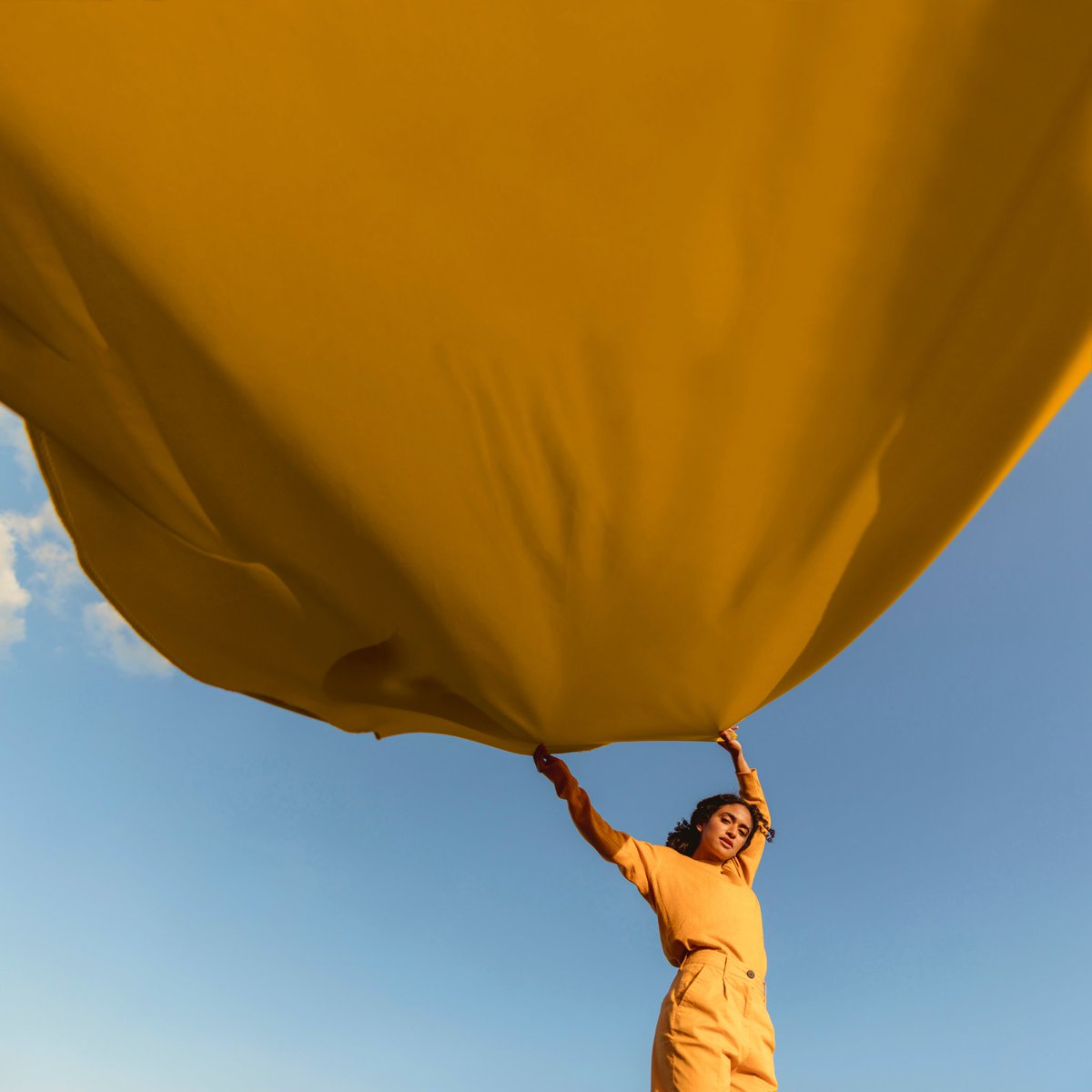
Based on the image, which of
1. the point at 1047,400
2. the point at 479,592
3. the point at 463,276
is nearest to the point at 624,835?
the point at 479,592

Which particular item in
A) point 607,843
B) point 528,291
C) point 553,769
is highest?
point 528,291

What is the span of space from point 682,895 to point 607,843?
0.25 m

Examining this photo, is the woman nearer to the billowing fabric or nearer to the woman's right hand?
the woman's right hand

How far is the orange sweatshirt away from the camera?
2488 millimetres

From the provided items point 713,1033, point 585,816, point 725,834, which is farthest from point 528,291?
point 725,834

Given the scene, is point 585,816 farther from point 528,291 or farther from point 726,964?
point 528,291

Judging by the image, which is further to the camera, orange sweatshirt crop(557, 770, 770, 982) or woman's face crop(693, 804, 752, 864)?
woman's face crop(693, 804, 752, 864)

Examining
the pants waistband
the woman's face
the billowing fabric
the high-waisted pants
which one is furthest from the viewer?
the woman's face

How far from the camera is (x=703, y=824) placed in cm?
306

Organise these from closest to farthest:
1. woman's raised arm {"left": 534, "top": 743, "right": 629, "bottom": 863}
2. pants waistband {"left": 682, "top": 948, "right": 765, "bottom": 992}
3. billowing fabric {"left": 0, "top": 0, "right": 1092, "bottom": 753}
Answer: billowing fabric {"left": 0, "top": 0, "right": 1092, "bottom": 753} < pants waistband {"left": 682, "top": 948, "right": 765, "bottom": 992} < woman's raised arm {"left": 534, "top": 743, "right": 629, "bottom": 863}

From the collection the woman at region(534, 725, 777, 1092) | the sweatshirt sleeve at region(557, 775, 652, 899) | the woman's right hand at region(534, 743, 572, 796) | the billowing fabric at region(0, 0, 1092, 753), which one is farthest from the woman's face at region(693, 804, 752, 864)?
the billowing fabric at region(0, 0, 1092, 753)

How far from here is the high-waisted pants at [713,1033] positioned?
7.24 feet

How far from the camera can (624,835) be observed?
2.63 meters

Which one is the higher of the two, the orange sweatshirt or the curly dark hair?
the curly dark hair
